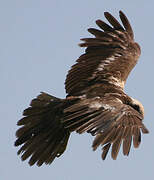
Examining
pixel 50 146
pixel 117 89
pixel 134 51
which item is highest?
pixel 134 51

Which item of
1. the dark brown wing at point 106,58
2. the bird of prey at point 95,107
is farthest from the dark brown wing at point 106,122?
the dark brown wing at point 106,58

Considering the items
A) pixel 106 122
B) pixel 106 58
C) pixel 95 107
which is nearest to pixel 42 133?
pixel 95 107

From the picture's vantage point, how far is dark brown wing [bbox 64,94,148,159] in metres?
7.40

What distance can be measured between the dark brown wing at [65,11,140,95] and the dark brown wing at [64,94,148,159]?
1.17 metres

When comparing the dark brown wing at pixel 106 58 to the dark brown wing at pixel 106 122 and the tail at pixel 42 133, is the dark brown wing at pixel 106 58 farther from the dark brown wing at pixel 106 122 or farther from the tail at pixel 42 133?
the dark brown wing at pixel 106 122

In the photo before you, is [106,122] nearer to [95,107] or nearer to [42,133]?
[95,107]

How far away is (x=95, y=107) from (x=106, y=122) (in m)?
0.44

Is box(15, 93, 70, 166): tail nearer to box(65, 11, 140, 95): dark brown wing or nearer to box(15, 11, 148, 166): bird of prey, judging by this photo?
box(15, 11, 148, 166): bird of prey

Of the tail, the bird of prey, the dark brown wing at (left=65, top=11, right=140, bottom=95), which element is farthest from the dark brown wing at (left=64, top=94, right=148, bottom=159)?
→ the dark brown wing at (left=65, top=11, right=140, bottom=95)

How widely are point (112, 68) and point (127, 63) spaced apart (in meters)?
0.36

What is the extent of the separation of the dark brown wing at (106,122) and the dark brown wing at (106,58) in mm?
1166

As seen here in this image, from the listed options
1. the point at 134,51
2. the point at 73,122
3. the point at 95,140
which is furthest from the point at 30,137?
the point at 134,51

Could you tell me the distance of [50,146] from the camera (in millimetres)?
9000

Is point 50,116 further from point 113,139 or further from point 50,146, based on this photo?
point 113,139
